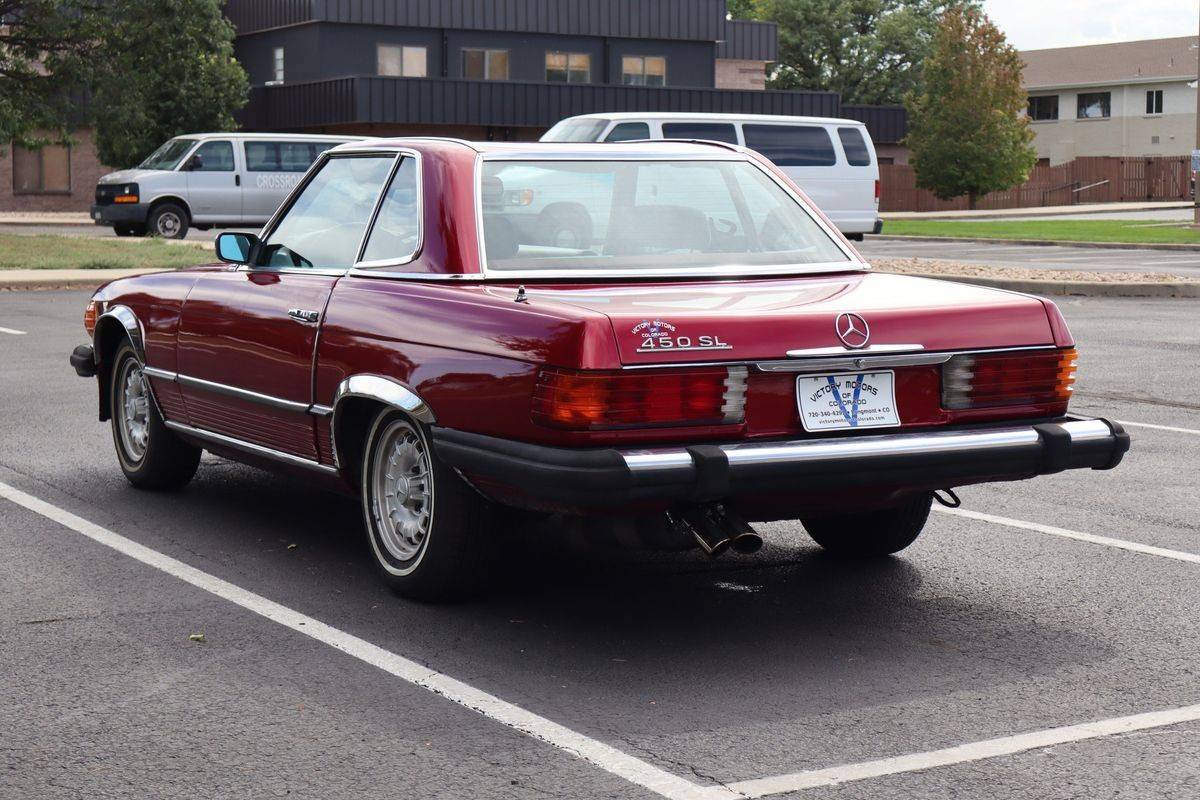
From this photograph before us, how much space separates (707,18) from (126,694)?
50.7 m

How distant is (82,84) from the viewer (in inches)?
1283

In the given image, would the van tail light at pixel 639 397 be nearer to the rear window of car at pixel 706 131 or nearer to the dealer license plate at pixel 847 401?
the dealer license plate at pixel 847 401

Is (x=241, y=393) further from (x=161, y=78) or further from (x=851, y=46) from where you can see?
(x=851, y=46)

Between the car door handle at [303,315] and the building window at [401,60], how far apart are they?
4450 cm

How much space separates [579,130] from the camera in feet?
84.6

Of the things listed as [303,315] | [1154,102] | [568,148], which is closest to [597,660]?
[303,315]

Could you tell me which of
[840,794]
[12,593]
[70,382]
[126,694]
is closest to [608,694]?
[840,794]

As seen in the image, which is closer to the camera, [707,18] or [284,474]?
[284,474]

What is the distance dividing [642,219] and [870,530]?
150 cm

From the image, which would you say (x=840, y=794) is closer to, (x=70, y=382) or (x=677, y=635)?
(x=677, y=635)

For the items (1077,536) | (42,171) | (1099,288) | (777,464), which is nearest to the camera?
(777,464)

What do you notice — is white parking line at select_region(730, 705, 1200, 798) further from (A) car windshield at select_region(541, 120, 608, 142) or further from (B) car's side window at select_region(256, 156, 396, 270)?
(A) car windshield at select_region(541, 120, 608, 142)

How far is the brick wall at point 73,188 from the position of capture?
48.8 metres

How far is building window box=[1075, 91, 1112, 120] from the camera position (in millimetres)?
76775
